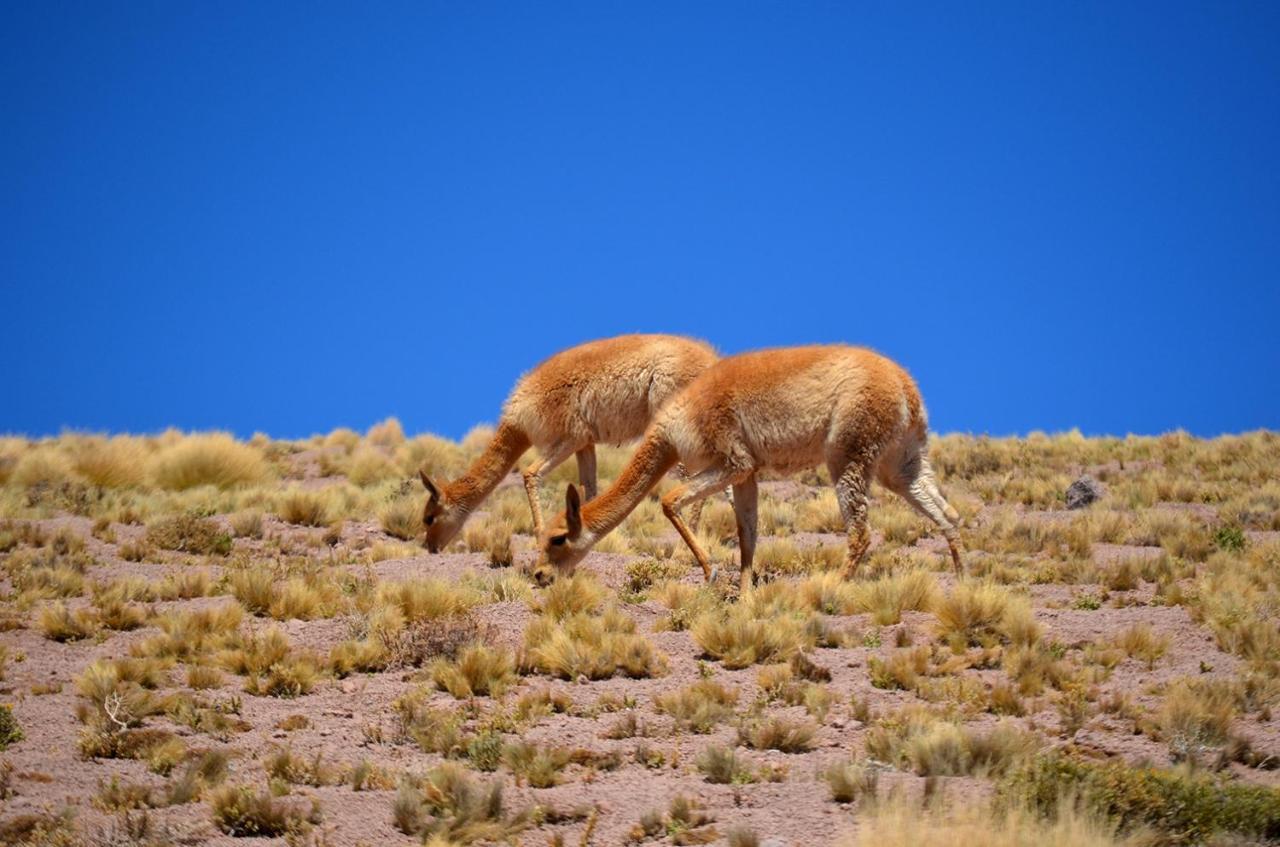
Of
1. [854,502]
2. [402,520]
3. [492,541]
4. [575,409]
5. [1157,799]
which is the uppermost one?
[575,409]

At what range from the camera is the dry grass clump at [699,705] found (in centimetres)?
868

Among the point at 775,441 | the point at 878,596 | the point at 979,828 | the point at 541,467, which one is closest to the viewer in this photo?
the point at 979,828

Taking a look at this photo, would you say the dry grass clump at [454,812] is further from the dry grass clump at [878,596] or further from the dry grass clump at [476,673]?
the dry grass clump at [878,596]

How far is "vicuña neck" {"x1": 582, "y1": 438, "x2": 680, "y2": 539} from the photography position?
12.6m

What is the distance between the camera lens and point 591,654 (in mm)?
10133

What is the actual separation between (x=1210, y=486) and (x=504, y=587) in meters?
12.0

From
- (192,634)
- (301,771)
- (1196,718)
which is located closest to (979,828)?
(1196,718)

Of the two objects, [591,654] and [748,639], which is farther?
[748,639]

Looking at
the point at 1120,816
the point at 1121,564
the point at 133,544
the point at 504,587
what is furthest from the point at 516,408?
the point at 1120,816

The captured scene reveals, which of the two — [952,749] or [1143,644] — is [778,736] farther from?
[1143,644]

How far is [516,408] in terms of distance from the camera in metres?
16.0

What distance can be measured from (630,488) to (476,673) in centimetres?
326

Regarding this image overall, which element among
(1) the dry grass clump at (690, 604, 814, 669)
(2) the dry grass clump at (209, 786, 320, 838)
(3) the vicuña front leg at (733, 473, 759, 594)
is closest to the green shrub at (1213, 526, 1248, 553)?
(3) the vicuña front leg at (733, 473, 759, 594)

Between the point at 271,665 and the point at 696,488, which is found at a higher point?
the point at 696,488
